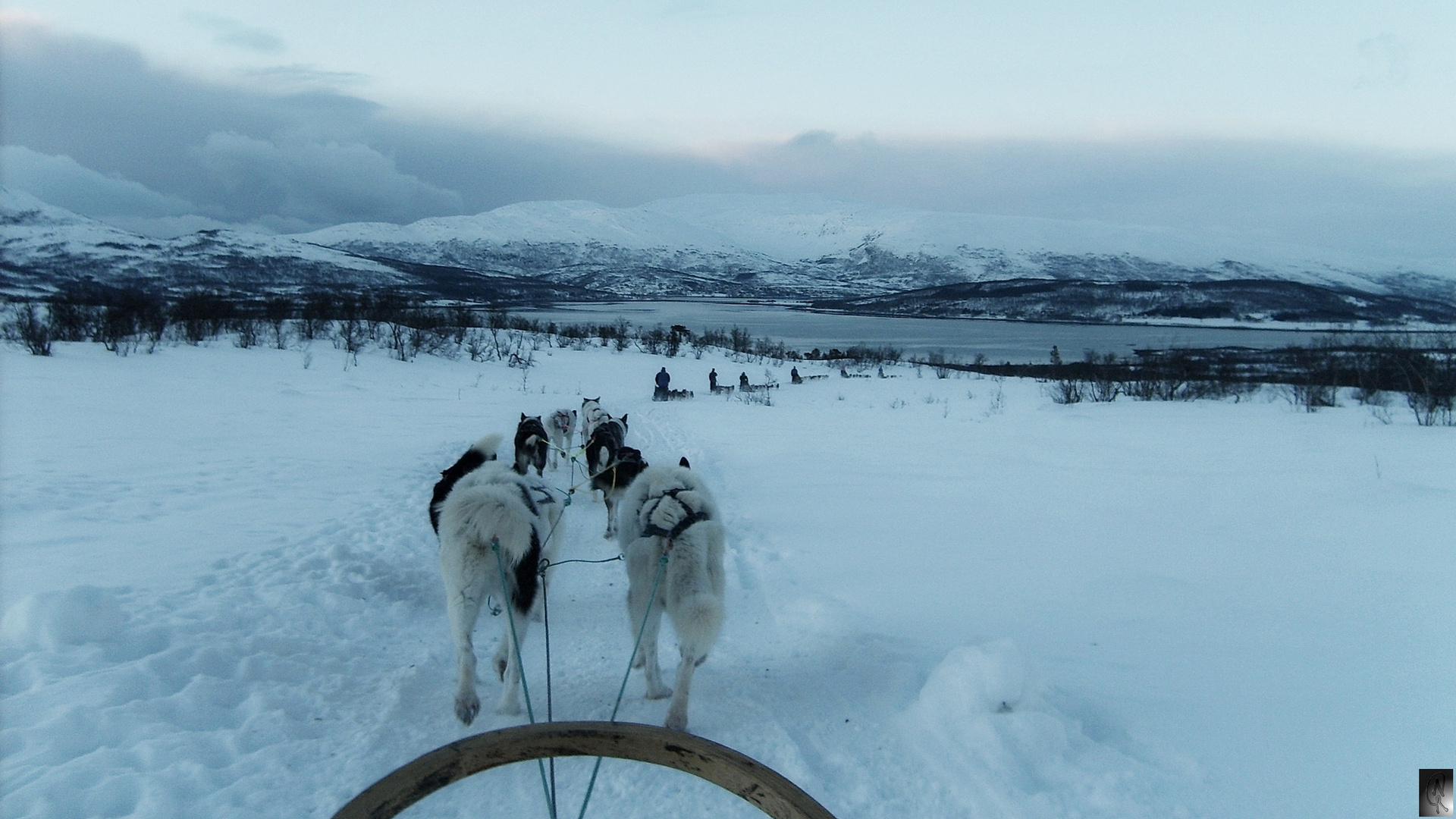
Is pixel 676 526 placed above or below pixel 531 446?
above

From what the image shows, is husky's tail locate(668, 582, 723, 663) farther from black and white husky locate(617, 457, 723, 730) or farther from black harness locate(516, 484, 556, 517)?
black harness locate(516, 484, 556, 517)

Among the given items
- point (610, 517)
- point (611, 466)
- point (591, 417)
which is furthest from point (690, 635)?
point (591, 417)

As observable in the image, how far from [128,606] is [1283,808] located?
18.8 ft

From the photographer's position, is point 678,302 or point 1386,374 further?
point 678,302

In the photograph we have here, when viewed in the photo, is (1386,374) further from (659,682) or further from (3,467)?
(3,467)

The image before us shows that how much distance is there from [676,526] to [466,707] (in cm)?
134

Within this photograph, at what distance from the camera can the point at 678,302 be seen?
139 meters

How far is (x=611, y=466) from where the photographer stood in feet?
21.5

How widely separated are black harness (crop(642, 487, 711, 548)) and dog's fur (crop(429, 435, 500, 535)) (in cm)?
166

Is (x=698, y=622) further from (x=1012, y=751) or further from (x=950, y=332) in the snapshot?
(x=950, y=332)

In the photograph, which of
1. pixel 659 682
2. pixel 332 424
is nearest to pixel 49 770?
pixel 659 682

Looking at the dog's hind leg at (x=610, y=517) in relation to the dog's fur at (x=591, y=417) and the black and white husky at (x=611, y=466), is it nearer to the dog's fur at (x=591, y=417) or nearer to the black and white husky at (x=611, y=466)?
the black and white husky at (x=611, y=466)

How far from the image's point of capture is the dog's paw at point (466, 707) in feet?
10.6

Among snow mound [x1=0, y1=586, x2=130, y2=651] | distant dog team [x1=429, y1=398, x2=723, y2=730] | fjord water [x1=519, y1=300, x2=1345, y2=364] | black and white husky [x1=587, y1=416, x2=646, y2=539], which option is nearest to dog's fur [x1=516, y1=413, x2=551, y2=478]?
black and white husky [x1=587, y1=416, x2=646, y2=539]
